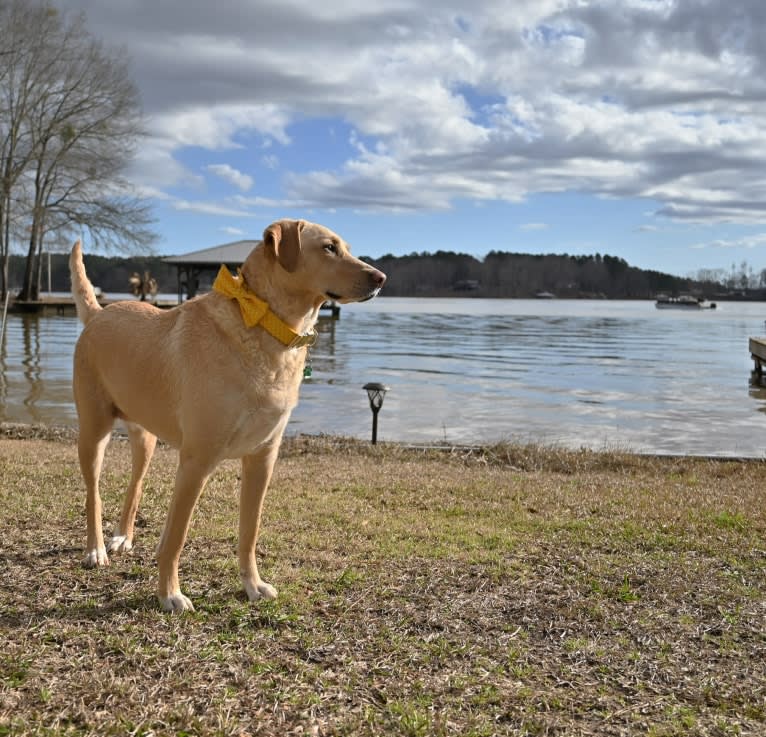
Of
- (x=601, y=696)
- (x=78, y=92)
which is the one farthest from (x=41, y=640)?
(x=78, y=92)

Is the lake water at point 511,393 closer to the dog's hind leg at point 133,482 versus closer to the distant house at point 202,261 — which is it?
the dog's hind leg at point 133,482

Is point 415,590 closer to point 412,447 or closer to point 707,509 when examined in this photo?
point 707,509

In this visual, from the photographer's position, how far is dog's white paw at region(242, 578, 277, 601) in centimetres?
433

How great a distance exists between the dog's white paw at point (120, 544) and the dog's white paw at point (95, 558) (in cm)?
24

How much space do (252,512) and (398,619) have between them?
39.3 inches

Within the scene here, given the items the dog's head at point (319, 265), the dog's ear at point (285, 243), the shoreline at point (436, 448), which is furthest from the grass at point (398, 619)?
the shoreline at point (436, 448)

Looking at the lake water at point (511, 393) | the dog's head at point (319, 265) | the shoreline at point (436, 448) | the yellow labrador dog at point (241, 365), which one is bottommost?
the lake water at point (511, 393)

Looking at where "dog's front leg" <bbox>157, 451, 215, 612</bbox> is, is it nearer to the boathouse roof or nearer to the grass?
the grass

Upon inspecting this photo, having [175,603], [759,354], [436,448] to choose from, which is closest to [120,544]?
[175,603]

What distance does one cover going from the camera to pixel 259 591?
435 cm

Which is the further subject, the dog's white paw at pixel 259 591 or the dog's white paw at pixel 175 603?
the dog's white paw at pixel 259 591

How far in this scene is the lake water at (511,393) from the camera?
1324 cm

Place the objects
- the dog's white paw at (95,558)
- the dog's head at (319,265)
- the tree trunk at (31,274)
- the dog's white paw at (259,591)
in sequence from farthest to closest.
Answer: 1. the tree trunk at (31,274)
2. the dog's white paw at (95,558)
3. the dog's white paw at (259,591)
4. the dog's head at (319,265)

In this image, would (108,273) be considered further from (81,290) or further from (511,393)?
(81,290)
